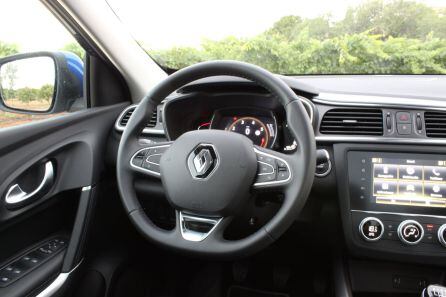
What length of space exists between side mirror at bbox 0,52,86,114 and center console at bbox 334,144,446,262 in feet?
4.18

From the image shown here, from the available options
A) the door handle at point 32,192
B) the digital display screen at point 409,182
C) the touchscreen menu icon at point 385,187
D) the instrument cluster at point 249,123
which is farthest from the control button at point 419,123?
the door handle at point 32,192

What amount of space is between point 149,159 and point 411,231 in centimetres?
103

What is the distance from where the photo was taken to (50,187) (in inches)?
70.6

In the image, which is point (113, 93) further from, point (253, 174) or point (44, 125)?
point (253, 174)

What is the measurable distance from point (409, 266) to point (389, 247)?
1.07 ft

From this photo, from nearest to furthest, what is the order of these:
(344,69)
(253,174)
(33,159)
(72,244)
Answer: (253,174) < (33,159) < (72,244) < (344,69)

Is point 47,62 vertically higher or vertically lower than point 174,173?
higher

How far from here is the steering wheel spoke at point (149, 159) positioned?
60.7 inches

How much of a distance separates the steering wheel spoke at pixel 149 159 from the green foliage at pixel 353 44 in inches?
22.8

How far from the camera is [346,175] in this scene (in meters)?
1.76

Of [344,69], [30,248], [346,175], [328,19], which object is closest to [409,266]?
[346,175]

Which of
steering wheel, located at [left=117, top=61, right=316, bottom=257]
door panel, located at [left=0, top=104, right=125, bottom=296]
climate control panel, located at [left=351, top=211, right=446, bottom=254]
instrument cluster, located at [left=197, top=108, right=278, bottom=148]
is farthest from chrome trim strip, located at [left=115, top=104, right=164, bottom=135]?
climate control panel, located at [left=351, top=211, right=446, bottom=254]

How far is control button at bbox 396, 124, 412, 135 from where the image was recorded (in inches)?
67.6

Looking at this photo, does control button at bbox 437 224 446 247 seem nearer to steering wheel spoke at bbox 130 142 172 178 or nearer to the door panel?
steering wheel spoke at bbox 130 142 172 178
